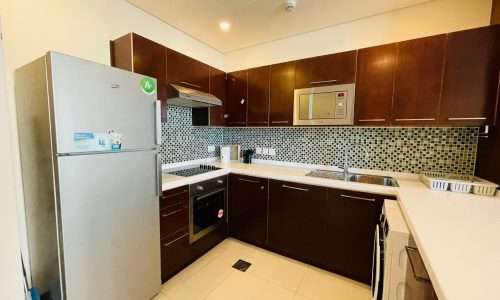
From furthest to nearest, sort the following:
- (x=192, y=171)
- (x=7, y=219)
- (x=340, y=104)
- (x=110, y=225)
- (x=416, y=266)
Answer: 1. (x=192, y=171)
2. (x=340, y=104)
3. (x=110, y=225)
4. (x=416, y=266)
5. (x=7, y=219)

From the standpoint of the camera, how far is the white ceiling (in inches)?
75.1

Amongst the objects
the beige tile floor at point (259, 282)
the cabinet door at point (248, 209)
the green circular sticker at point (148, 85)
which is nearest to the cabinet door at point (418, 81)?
the cabinet door at point (248, 209)

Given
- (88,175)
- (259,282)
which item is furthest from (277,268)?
(88,175)

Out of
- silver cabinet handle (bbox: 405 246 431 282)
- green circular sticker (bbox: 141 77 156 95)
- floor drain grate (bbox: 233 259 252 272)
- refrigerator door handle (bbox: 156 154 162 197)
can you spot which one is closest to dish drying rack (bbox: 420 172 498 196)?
silver cabinet handle (bbox: 405 246 431 282)

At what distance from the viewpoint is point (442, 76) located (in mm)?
1649

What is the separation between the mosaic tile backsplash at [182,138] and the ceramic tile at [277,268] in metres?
1.45

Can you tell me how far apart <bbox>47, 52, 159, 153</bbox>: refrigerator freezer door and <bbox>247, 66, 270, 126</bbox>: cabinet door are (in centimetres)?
131

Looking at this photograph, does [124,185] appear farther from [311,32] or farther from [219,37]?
[311,32]


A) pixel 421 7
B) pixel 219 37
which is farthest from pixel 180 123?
pixel 421 7

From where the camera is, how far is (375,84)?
6.20 ft

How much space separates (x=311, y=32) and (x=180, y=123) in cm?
194

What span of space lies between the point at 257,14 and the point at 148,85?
1371mm

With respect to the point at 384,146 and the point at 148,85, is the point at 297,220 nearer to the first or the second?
the point at 384,146

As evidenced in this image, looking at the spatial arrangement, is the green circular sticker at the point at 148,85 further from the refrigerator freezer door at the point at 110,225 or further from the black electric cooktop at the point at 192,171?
the black electric cooktop at the point at 192,171
